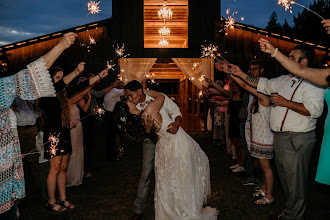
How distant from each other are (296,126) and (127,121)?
1.96 m

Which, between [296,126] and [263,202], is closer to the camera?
[296,126]

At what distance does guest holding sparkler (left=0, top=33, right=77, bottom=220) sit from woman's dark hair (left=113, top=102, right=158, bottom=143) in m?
1.45

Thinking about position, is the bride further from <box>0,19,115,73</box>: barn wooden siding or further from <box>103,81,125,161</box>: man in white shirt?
<box>0,19,115,73</box>: barn wooden siding

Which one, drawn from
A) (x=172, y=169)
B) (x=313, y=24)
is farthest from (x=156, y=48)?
(x=313, y=24)

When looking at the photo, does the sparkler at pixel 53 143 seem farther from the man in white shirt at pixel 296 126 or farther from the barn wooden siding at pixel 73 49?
the barn wooden siding at pixel 73 49

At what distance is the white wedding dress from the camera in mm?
3467

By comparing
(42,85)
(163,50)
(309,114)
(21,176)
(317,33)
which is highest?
(317,33)

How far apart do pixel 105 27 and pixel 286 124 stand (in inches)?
440

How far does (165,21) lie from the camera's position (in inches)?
546

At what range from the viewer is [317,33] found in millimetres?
23297

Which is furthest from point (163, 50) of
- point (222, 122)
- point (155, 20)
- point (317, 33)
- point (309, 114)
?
point (317, 33)

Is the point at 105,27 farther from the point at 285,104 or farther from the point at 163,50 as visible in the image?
the point at 285,104

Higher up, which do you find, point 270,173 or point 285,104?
point 285,104

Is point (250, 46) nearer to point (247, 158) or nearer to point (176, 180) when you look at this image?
point (247, 158)
